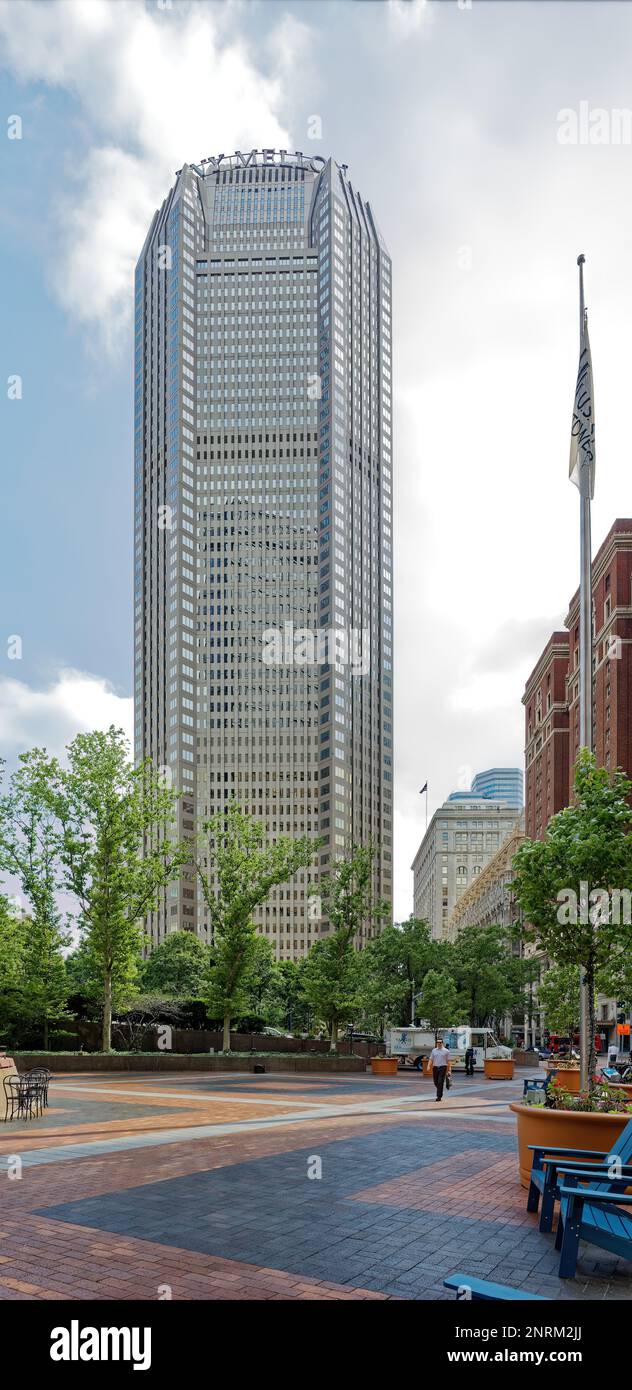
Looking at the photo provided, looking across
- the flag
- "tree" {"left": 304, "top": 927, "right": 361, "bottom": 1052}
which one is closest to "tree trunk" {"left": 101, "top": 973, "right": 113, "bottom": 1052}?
"tree" {"left": 304, "top": 927, "right": 361, "bottom": 1052}

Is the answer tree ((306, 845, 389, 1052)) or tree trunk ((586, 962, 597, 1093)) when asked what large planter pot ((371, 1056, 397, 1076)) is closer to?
tree ((306, 845, 389, 1052))

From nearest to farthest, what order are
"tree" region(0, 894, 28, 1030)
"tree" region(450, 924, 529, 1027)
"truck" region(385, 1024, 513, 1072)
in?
"tree" region(0, 894, 28, 1030)
"truck" region(385, 1024, 513, 1072)
"tree" region(450, 924, 529, 1027)

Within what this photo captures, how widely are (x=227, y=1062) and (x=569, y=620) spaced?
226 ft

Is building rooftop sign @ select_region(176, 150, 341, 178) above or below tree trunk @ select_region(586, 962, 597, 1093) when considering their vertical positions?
above

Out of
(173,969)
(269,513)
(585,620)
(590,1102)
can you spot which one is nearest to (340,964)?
(585,620)

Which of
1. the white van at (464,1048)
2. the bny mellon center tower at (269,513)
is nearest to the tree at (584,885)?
the white van at (464,1048)

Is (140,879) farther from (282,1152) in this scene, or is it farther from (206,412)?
(206,412)

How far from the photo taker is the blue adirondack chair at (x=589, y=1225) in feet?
23.7

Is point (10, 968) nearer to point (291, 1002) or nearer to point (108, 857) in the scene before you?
point (108, 857)

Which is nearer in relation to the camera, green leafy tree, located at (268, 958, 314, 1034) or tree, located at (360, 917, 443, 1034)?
tree, located at (360, 917, 443, 1034)

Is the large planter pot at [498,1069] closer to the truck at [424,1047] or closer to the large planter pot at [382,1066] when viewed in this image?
the large planter pot at [382,1066]

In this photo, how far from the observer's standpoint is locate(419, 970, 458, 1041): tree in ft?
164

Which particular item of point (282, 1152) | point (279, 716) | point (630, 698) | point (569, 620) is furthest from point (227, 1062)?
point (279, 716)

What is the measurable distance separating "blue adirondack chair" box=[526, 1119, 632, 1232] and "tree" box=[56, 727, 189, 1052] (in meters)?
27.8
